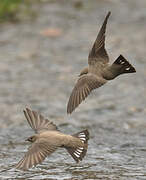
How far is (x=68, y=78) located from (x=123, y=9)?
379cm

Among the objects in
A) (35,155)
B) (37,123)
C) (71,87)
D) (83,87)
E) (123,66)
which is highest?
(71,87)

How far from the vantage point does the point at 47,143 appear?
5.59 m

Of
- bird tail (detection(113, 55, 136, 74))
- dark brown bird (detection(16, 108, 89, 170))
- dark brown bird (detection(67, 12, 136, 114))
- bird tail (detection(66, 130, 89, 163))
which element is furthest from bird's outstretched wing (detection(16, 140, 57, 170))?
bird tail (detection(113, 55, 136, 74))

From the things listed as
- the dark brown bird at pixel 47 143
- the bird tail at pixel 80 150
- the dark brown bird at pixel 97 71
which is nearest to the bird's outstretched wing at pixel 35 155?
the dark brown bird at pixel 47 143

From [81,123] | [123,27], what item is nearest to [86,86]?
[81,123]

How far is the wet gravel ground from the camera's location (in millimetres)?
6340

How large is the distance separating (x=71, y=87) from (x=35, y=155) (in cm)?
430

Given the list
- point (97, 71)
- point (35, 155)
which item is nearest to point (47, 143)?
point (35, 155)

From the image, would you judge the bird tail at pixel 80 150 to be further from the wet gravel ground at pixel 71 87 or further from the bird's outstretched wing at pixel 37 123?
the bird's outstretched wing at pixel 37 123

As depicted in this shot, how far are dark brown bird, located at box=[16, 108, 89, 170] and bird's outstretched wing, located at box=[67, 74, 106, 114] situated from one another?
0.34m

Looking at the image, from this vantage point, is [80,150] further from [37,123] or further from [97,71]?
[97,71]

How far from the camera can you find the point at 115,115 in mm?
8594

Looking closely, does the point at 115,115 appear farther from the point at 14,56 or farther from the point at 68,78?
the point at 14,56

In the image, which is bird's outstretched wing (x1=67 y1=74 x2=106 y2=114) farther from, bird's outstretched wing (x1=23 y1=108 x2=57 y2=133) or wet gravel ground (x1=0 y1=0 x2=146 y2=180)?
wet gravel ground (x1=0 y1=0 x2=146 y2=180)
